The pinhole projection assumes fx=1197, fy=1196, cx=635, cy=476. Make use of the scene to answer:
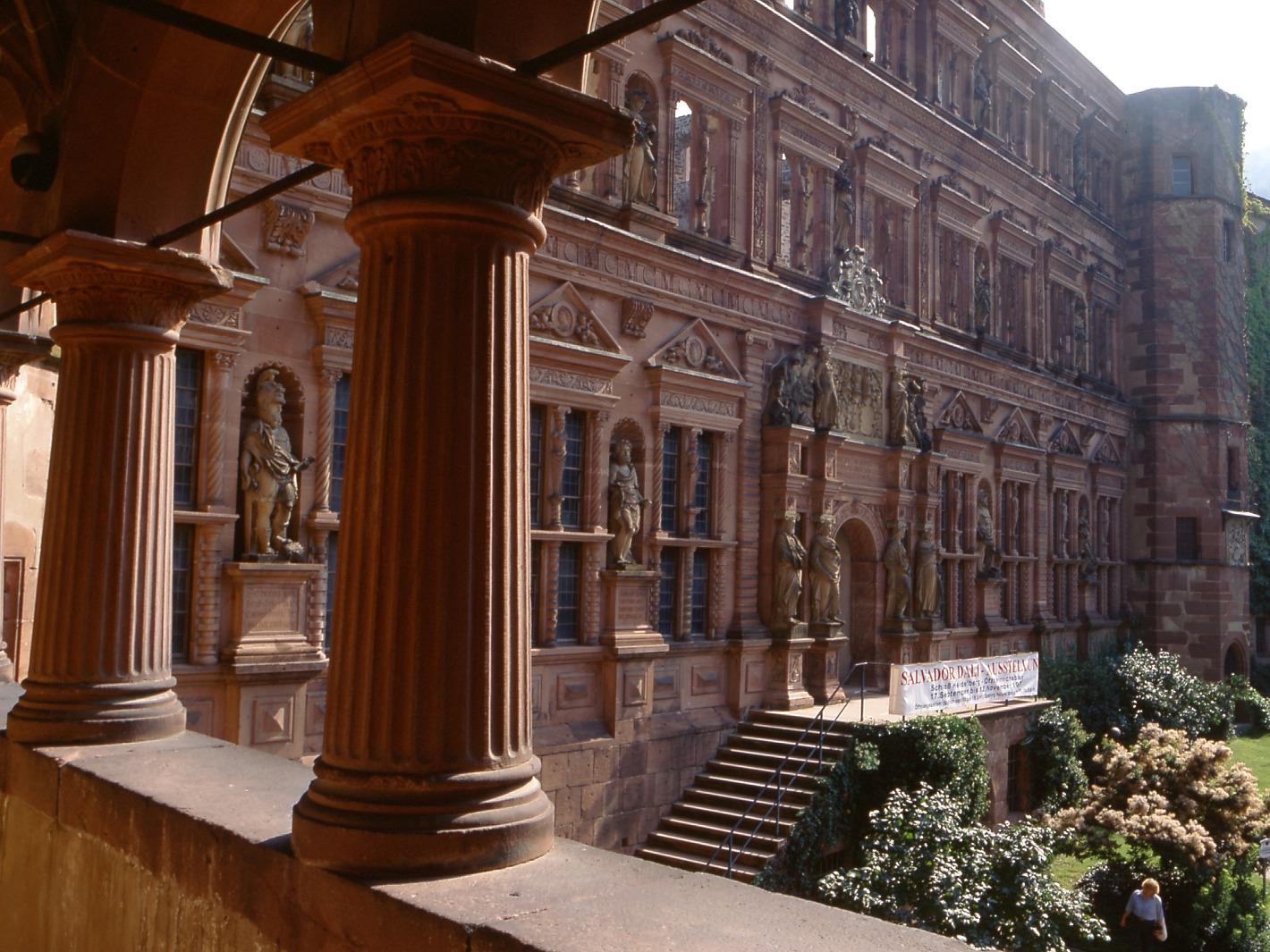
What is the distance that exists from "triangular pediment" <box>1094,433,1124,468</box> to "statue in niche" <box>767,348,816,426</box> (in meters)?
14.3

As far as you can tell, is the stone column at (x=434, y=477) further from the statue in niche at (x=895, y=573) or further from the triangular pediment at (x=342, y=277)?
the statue in niche at (x=895, y=573)

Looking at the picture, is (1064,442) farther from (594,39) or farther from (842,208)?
(594,39)

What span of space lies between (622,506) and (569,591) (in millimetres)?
1307

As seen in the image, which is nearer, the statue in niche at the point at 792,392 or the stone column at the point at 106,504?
the stone column at the point at 106,504

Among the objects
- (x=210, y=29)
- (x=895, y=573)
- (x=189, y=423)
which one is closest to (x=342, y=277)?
(x=189, y=423)

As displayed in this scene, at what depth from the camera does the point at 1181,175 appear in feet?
110

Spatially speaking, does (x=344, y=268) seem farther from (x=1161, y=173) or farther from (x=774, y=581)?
(x=1161, y=173)

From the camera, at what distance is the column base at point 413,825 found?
3.35 metres

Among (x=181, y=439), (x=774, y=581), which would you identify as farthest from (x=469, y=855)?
(x=774, y=581)

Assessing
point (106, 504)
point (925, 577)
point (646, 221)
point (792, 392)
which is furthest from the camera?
point (925, 577)

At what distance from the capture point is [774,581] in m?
17.8

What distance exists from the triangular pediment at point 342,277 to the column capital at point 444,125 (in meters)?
8.81

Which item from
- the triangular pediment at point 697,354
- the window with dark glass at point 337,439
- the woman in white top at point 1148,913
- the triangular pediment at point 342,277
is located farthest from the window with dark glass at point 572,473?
the woman in white top at point 1148,913

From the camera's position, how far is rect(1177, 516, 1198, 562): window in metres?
32.3
